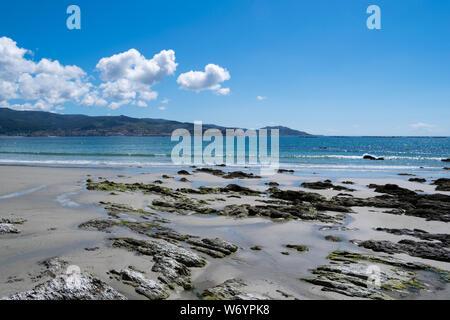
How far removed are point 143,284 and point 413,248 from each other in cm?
1023

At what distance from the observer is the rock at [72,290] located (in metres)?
5.56

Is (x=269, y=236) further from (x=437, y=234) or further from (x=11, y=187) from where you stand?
(x=11, y=187)

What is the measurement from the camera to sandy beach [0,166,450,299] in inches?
269

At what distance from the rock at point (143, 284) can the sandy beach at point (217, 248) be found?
32mm

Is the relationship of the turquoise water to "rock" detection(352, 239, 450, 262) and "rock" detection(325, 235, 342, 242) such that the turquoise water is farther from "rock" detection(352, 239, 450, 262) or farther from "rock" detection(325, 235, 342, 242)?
"rock" detection(352, 239, 450, 262)

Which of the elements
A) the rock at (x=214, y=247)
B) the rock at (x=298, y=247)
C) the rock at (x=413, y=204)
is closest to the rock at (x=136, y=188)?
the rock at (x=214, y=247)

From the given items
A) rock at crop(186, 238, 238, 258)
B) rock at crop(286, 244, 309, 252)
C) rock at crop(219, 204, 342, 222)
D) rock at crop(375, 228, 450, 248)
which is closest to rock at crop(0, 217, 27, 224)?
rock at crop(186, 238, 238, 258)

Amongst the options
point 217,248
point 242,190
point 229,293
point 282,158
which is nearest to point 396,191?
point 242,190

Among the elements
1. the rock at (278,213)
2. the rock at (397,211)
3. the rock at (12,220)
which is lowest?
the rock at (397,211)

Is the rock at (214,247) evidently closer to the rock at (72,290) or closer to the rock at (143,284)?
the rock at (143,284)

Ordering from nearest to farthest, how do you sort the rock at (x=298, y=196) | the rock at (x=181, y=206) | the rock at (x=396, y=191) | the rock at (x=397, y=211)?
1. the rock at (x=181, y=206)
2. the rock at (x=397, y=211)
3. the rock at (x=298, y=196)
4. the rock at (x=396, y=191)

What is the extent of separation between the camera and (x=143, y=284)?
658 cm

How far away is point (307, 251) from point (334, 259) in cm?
115
